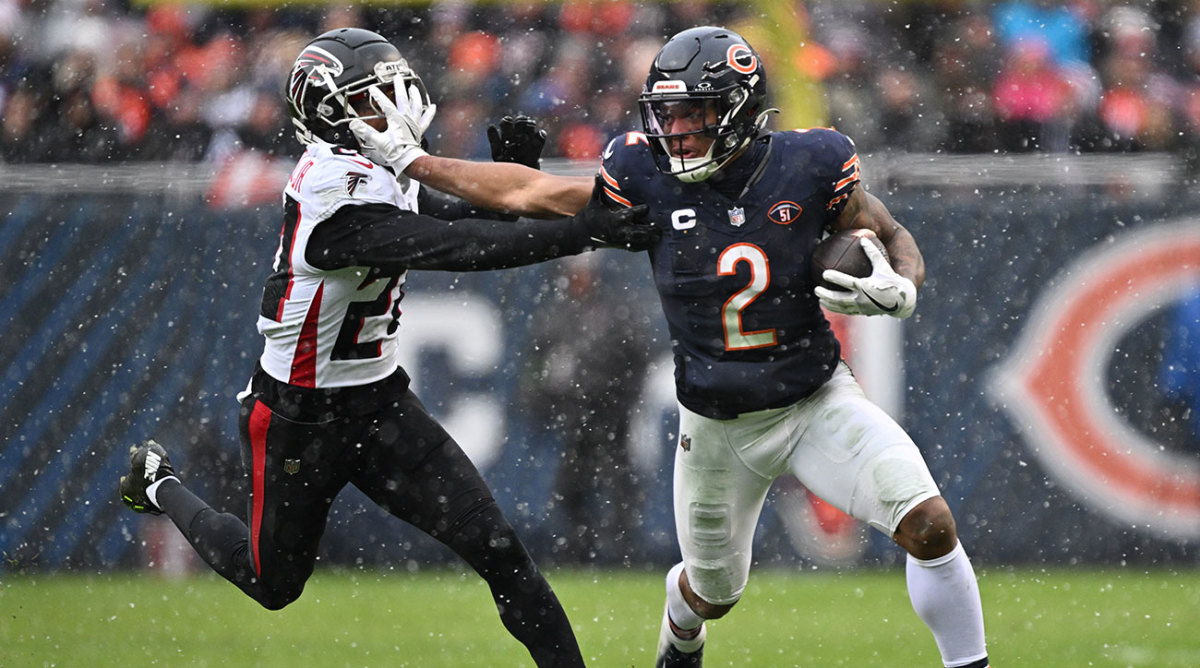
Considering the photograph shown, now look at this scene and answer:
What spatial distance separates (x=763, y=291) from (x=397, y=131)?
3.28 ft

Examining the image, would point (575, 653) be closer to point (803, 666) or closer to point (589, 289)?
point (803, 666)

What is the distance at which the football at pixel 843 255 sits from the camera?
11.9ft

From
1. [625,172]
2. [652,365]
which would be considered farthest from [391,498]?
[652,365]

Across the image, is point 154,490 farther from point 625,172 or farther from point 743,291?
point 743,291

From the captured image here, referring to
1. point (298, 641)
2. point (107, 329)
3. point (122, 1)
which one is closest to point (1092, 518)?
point (298, 641)

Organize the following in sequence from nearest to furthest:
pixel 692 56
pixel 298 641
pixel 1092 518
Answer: pixel 692 56 → pixel 298 641 → pixel 1092 518

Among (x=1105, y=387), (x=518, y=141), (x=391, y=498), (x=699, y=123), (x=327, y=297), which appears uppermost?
(x=699, y=123)

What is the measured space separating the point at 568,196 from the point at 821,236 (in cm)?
64

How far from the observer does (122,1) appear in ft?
25.9

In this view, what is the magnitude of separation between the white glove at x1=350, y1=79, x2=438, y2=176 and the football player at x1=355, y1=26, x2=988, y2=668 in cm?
1

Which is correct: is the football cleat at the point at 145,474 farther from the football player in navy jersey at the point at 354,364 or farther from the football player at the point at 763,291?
the football player at the point at 763,291

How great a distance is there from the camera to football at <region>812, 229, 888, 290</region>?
3.62 metres

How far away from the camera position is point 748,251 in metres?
3.71

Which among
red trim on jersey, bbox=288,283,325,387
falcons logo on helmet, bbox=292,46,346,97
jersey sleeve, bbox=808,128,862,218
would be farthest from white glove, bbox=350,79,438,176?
jersey sleeve, bbox=808,128,862,218
